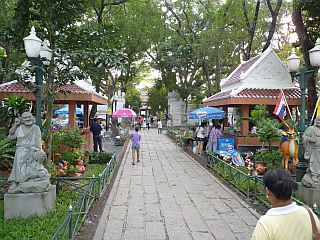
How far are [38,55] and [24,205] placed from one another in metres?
3.38

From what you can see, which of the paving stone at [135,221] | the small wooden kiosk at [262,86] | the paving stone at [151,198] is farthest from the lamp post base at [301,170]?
the small wooden kiosk at [262,86]

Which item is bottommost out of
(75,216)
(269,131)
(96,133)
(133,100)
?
(75,216)

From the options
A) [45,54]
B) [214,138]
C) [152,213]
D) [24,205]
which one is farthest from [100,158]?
[24,205]

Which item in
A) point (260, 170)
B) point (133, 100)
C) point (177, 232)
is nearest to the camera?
point (177, 232)

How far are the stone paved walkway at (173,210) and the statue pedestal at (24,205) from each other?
4.17 feet

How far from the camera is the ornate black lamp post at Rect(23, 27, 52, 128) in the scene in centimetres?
757

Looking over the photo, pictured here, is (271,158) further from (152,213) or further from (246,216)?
(152,213)

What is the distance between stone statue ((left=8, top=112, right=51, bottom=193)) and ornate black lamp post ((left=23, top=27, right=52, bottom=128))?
1.03 metres

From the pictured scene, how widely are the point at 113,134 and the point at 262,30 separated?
43.2ft

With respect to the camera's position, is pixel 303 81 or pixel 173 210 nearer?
pixel 173 210

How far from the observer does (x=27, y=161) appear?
6.75 meters

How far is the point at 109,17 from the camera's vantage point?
69.8 ft

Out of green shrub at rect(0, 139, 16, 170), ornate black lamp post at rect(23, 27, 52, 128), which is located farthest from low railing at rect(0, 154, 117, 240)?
ornate black lamp post at rect(23, 27, 52, 128)

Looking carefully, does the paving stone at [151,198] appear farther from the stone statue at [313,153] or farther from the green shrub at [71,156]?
the green shrub at [71,156]
